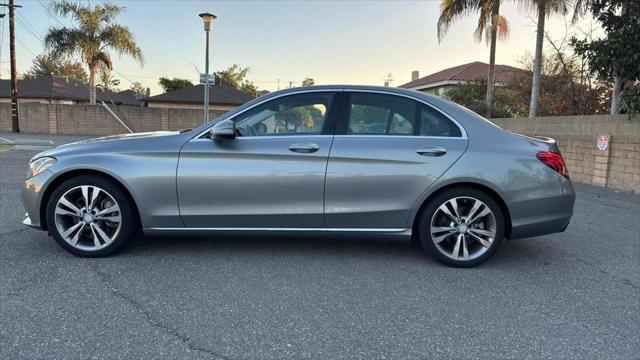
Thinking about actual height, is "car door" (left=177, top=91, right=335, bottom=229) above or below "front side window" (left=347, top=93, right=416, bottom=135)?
below

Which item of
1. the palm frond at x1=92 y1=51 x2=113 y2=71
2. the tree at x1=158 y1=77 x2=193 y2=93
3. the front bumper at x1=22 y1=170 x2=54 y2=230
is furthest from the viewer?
the tree at x1=158 y1=77 x2=193 y2=93

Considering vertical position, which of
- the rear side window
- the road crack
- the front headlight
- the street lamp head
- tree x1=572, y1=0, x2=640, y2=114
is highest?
the street lamp head

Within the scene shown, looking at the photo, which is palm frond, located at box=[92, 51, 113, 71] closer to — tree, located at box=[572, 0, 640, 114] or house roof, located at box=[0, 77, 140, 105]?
house roof, located at box=[0, 77, 140, 105]

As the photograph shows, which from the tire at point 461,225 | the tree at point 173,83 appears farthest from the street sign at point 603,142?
the tree at point 173,83

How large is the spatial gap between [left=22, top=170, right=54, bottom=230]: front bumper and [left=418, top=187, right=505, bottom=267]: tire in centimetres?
334

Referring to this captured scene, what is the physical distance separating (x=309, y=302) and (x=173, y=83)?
50.0m

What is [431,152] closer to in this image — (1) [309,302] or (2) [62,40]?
(1) [309,302]

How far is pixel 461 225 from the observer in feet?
13.2

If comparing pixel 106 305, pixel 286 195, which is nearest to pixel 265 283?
pixel 286 195

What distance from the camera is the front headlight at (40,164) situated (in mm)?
4004

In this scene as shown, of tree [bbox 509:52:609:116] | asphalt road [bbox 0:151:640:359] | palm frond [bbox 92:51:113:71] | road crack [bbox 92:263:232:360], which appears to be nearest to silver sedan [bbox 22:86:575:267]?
asphalt road [bbox 0:151:640:359]

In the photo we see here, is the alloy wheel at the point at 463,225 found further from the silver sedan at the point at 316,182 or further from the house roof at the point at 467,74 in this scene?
the house roof at the point at 467,74

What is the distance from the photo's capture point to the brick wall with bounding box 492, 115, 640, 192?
362 inches

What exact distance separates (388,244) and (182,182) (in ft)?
7.27
